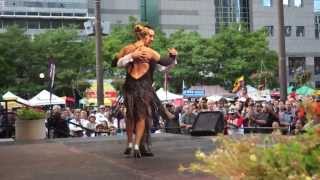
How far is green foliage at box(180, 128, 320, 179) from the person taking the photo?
321 cm

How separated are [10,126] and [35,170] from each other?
35.6ft

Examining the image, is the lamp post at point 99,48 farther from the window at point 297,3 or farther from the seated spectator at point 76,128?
the window at point 297,3

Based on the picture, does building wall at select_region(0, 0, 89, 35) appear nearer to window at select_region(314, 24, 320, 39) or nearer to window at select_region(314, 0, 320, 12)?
window at select_region(314, 24, 320, 39)

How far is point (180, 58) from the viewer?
198 feet

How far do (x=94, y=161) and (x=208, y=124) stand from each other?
6055 millimetres

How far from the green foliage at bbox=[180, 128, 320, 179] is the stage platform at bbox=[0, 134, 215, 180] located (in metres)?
3.64

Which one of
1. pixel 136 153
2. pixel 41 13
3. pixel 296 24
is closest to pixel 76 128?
pixel 136 153

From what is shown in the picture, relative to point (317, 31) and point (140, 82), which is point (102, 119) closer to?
point (140, 82)

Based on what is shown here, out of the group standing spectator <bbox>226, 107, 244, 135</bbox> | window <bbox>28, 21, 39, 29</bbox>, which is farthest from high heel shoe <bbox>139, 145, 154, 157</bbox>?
window <bbox>28, 21, 39, 29</bbox>

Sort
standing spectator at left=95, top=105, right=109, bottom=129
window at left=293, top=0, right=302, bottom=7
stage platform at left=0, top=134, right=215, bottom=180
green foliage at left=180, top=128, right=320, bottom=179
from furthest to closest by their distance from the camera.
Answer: window at left=293, top=0, right=302, bottom=7 → standing spectator at left=95, top=105, right=109, bottom=129 → stage platform at left=0, top=134, right=215, bottom=180 → green foliage at left=180, top=128, right=320, bottom=179

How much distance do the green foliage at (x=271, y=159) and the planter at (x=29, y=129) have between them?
12850 mm

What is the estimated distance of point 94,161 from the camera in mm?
9359

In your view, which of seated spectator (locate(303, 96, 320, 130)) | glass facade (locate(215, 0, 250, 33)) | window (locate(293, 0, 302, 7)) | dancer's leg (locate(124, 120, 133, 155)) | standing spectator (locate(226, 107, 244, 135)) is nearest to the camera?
seated spectator (locate(303, 96, 320, 130))

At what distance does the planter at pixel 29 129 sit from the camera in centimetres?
1599
